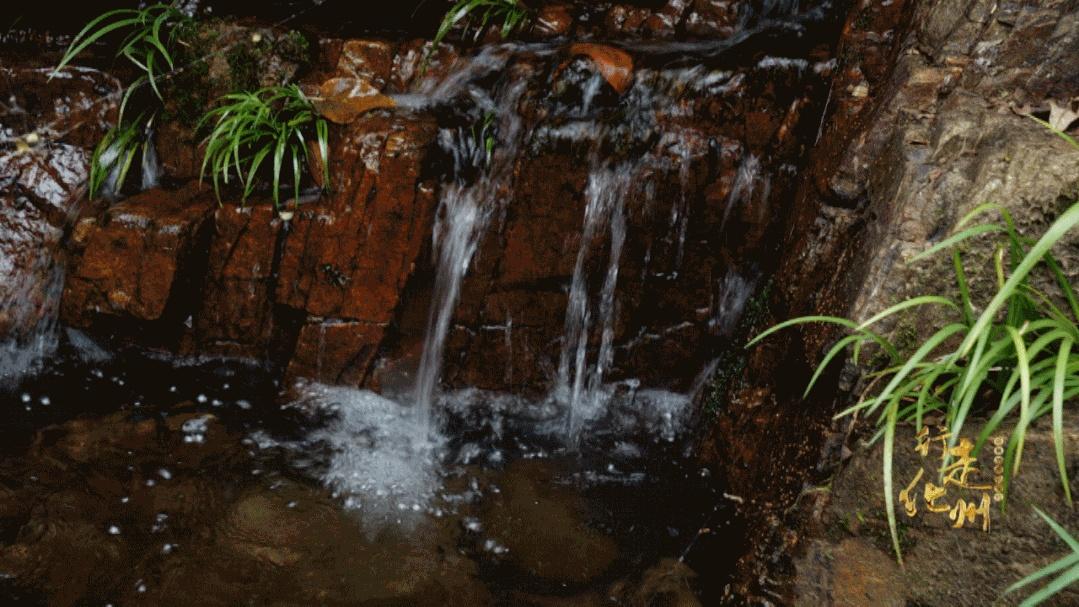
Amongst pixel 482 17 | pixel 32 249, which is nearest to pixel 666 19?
pixel 482 17

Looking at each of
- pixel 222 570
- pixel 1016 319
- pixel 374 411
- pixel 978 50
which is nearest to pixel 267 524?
pixel 222 570

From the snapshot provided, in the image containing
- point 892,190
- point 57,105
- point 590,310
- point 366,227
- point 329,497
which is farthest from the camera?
point 57,105

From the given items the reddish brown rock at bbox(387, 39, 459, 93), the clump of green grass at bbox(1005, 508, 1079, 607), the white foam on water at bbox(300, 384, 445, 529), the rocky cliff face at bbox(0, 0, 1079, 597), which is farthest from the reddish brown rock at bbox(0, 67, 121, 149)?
the clump of green grass at bbox(1005, 508, 1079, 607)

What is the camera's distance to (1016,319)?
1.97 metres

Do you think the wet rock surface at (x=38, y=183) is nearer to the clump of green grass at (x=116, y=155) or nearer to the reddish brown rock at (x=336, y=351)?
the clump of green grass at (x=116, y=155)

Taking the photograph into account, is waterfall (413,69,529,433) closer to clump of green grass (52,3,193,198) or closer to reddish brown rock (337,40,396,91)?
reddish brown rock (337,40,396,91)

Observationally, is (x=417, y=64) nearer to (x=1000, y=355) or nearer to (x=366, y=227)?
(x=366, y=227)

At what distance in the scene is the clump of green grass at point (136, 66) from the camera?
4250 mm

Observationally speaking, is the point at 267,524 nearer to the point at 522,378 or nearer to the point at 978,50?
the point at 522,378

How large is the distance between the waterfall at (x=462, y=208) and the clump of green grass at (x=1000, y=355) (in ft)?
7.38

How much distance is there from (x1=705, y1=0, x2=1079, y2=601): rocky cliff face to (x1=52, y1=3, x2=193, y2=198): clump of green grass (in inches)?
150

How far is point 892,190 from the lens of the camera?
102 inches

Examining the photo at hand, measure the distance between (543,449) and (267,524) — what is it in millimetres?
1429

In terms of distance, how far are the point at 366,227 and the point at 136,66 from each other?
207cm
